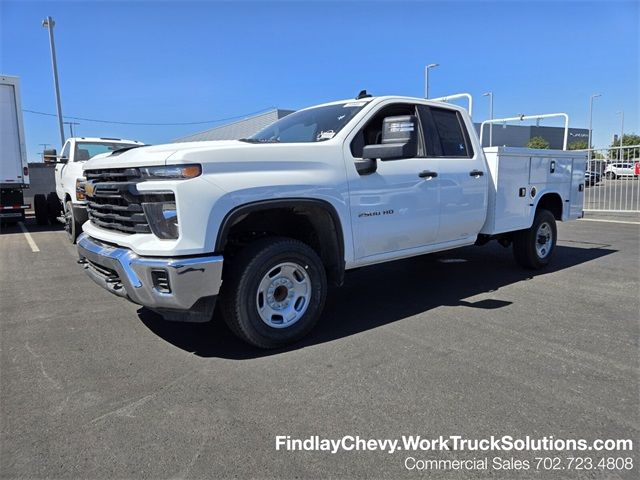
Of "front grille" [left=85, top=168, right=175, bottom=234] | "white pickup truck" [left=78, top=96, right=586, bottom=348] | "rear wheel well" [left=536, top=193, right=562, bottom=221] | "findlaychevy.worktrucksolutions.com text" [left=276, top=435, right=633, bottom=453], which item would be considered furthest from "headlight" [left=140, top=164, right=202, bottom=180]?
"rear wheel well" [left=536, top=193, right=562, bottom=221]

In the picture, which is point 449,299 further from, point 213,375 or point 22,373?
point 22,373

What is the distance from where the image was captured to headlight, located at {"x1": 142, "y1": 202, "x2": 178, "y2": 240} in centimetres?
334

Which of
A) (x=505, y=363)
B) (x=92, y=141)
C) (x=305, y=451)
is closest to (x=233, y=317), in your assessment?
(x=305, y=451)

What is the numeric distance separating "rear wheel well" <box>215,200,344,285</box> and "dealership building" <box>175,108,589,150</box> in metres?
11.7

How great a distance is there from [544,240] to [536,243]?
1.01 feet

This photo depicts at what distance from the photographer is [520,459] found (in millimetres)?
2465

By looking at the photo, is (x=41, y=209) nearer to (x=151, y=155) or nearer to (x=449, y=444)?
(x=151, y=155)

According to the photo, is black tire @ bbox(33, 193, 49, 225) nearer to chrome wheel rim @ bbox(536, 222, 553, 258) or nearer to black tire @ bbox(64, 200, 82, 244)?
black tire @ bbox(64, 200, 82, 244)

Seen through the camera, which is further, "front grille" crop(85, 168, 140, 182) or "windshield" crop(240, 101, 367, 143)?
"windshield" crop(240, 101, 367, 143)

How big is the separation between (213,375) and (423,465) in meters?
1.64

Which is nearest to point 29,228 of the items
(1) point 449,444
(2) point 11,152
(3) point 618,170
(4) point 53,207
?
(4) point 53,207

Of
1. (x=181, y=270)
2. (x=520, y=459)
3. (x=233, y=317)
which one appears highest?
(x=181, y=270)

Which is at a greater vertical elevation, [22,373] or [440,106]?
[440,106]

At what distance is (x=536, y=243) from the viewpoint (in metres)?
6.65
